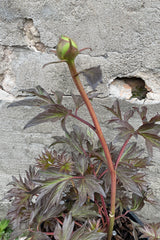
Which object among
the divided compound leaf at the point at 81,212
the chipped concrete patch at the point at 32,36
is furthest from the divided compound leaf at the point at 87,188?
the chipped concrete patch at the point at 32,36

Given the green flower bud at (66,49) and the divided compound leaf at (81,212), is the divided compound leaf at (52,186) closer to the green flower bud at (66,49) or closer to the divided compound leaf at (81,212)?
the divided compound leaf at (81,212)

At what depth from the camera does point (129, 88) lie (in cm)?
111

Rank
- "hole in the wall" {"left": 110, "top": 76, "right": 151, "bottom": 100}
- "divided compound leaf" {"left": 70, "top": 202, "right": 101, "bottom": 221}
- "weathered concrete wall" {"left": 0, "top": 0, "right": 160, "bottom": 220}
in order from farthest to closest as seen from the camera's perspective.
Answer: "hole in the wall" {"left": 110, "top": 76, "right": 151, "bottom": 100} → "weathered concrete wall" {"left": 0, "top": 0, "right": 160, "bottom": 220} → "divided compound leaf" {"left": 70, "top": 202, "right": 101, "bottom": 221}

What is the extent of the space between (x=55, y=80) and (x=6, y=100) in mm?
294

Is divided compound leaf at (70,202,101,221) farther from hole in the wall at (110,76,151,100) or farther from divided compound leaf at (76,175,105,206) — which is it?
hole in the wall at (110,76,151,100)

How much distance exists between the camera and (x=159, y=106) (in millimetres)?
1081

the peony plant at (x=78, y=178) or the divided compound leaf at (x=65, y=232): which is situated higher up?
the peony plant at (x=78, y=178)

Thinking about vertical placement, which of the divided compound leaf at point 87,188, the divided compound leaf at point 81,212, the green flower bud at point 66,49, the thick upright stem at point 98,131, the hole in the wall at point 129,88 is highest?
the hole in the wall at point 129,88

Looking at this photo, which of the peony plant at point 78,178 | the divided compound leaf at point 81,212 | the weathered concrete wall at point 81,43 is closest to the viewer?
the peony plant at point 78,178

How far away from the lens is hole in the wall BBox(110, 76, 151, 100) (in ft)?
3.59

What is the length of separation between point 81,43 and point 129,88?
339mm

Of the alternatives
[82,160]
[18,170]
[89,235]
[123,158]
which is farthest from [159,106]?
[18,170]

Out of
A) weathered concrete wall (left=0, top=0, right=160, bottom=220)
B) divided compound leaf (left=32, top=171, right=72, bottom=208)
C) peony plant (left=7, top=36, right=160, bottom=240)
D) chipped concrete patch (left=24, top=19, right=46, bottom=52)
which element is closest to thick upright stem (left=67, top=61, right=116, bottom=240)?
peony plant (left=7, top=36, right=160, bottom=240)

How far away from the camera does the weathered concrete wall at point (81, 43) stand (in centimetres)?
93
